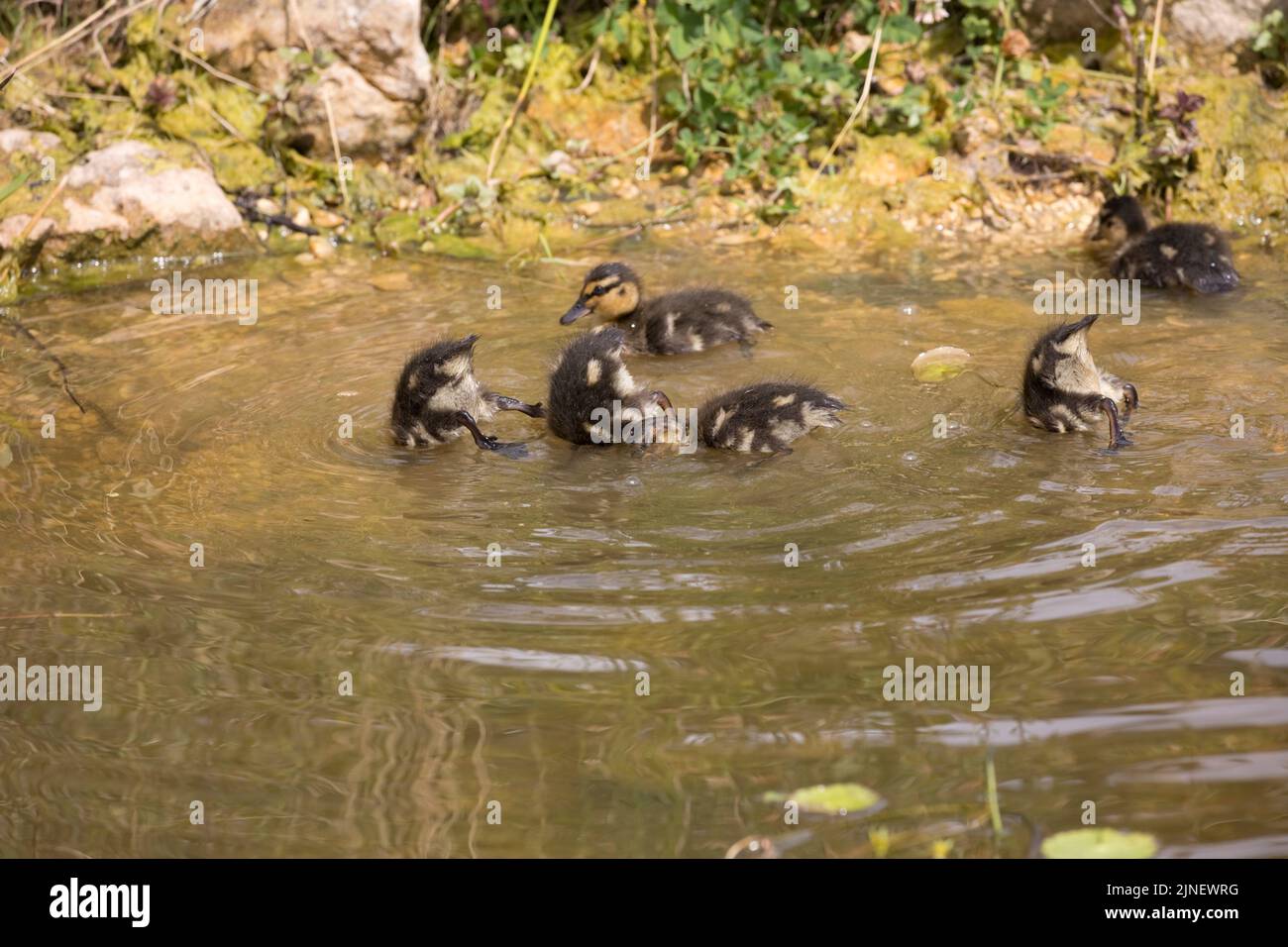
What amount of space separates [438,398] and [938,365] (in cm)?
230

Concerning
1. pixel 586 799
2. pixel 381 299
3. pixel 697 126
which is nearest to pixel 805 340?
pixel 381 299

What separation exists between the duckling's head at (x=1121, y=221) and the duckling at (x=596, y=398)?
3.56m

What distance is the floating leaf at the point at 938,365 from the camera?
6.27m

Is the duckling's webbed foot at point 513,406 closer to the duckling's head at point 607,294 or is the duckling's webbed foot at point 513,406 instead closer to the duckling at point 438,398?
the duckling at point 438,398

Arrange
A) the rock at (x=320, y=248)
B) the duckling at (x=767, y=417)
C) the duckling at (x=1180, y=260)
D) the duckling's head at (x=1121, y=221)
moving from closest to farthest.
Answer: the duckling at (x=767, y=417)
the duckling at (x=1180, y=260)
the duckling's head at (x=1121, y=221)
the rock at (x=320, y=248)

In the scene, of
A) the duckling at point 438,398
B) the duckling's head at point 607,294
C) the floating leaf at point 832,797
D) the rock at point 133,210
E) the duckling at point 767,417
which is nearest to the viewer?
the floating leaf at point 832,797

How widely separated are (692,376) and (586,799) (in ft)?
12.1

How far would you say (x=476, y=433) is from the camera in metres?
5.81

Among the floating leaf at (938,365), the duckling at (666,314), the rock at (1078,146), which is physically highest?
the rock at (1078,146)

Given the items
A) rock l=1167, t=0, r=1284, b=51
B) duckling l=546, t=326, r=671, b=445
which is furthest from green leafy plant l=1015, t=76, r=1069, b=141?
duckling l=546, t=326, r=671, b=445

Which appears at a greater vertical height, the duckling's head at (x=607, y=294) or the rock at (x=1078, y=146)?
the rock at (x=1078, y=146)

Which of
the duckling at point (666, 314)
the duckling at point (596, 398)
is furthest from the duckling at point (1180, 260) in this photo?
the duckling at point (596, 398)

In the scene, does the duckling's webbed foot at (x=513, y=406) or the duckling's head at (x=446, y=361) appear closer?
the duckling's head at (x=446, y=361)

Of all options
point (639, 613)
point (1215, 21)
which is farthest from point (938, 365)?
point (1215, 21)
